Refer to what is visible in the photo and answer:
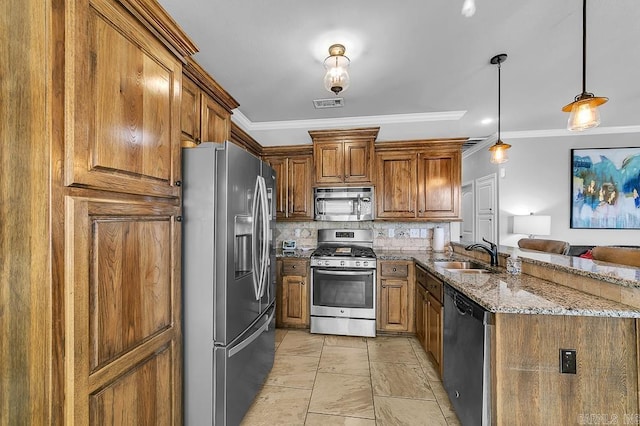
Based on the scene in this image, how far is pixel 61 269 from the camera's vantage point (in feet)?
2.80

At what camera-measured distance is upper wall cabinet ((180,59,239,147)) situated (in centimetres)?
185

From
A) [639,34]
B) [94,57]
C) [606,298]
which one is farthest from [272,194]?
[639,34]

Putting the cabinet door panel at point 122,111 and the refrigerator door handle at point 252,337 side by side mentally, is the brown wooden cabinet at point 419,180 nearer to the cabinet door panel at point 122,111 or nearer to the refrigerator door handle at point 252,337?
the refrigerator door handle at point 252,337

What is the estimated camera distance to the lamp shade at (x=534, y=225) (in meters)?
4.05

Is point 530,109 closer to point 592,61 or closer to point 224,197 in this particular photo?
point 592,61

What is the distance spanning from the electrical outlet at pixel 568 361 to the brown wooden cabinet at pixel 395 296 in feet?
5.93

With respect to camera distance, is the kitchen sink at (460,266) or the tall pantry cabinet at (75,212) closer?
the tall pantry cabinet at (75,212)

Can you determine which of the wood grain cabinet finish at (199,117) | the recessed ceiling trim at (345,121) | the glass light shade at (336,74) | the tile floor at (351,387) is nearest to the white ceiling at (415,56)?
the recessed ceiling trim at (345,121)

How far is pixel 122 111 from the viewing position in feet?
3.50

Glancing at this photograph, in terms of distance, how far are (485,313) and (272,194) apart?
173 cm

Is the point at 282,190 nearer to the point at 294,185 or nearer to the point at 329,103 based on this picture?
the point at 294,185

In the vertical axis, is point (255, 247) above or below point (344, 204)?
below

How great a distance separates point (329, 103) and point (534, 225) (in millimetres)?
3594

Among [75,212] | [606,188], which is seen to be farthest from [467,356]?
[606,188]
